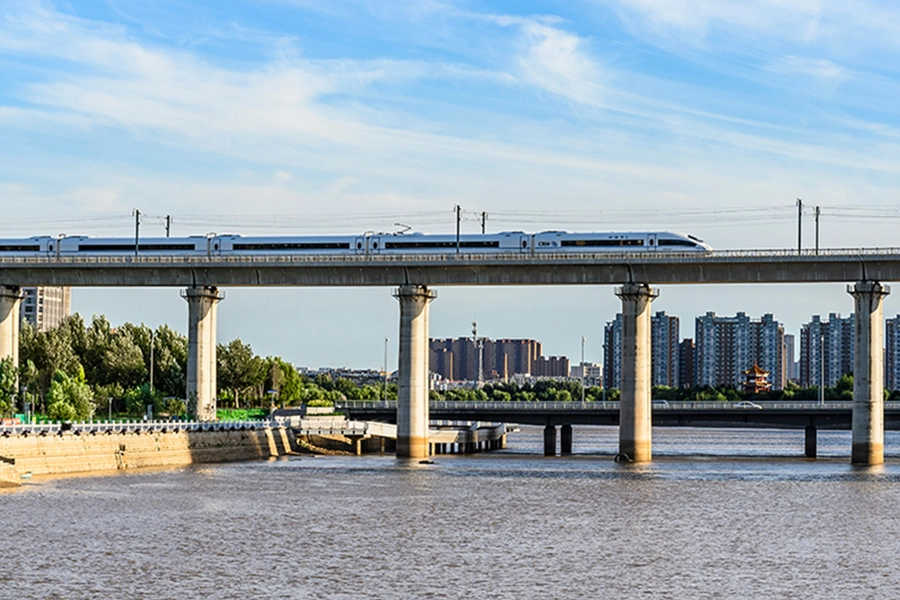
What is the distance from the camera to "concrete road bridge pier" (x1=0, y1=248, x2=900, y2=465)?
110562 mm

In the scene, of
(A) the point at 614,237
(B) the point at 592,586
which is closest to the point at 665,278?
(A) the point at 614,237

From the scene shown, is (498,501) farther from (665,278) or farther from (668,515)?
(665,278)

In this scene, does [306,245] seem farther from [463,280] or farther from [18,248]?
[18,248]

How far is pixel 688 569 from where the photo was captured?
180 feet

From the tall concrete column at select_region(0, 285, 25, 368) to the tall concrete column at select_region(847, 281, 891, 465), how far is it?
7083 cm

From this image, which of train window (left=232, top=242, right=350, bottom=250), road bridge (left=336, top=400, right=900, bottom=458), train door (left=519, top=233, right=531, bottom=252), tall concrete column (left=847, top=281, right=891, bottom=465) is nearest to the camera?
tall concrete column (left=847, top=281, right=891, bottom=465)

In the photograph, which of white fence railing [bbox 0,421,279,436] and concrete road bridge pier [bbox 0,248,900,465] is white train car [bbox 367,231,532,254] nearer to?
concrete road bridge pier [bbox 0,248,900,465]

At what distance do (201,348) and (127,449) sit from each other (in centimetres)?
2335

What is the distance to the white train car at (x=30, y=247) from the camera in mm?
129125

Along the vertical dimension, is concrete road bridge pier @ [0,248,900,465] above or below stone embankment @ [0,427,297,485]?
above

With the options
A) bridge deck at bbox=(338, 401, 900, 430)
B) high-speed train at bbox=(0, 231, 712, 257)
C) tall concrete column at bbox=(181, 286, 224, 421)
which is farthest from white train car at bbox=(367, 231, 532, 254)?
bridge deck at bbox=(338, 401, 900, 430)

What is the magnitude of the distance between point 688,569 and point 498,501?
1034 inches

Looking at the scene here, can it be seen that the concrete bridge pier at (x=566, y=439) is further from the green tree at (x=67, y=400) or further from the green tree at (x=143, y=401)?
the green tree at (x=67, y=400)

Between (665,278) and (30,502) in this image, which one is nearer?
(30,502)
